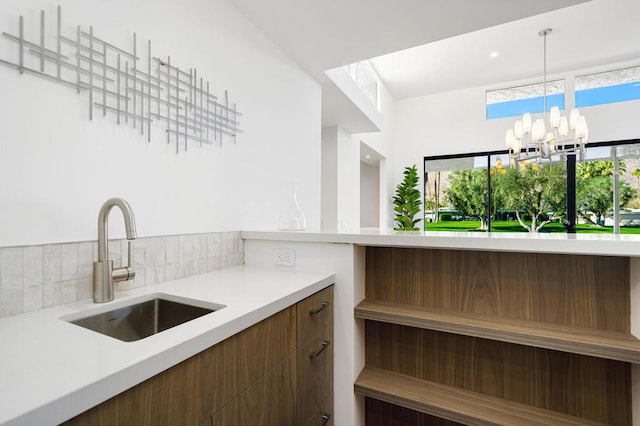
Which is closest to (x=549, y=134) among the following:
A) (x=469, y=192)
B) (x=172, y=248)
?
(x=469, y=192)

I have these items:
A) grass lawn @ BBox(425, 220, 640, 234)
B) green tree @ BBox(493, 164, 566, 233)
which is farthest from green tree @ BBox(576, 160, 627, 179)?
grass lawn @ BBox(425, 220, 640, 234)

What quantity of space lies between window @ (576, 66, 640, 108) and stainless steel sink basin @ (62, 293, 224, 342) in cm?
640

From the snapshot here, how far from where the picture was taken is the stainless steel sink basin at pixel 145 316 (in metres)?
1.00

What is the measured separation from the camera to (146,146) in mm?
1293

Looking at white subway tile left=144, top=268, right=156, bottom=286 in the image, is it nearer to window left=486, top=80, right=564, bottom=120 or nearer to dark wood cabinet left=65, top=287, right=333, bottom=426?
dark wood cabinet left=65, top=287, right=333, bottom=426

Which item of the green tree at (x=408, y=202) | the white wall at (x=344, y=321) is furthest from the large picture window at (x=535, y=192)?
the white wall at (x=344, y=321)

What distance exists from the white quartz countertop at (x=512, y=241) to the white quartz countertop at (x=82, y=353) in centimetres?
44

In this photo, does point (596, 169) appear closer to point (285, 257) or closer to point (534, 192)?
point (534, 192)

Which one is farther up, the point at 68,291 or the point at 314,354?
the point at 68,291

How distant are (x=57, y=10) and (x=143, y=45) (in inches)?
11.9

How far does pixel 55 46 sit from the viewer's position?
1011 mm

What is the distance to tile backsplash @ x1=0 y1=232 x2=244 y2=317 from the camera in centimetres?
89

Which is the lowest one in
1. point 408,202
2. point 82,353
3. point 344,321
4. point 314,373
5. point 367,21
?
point 314,373

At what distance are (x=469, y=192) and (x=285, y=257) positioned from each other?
5241mm
